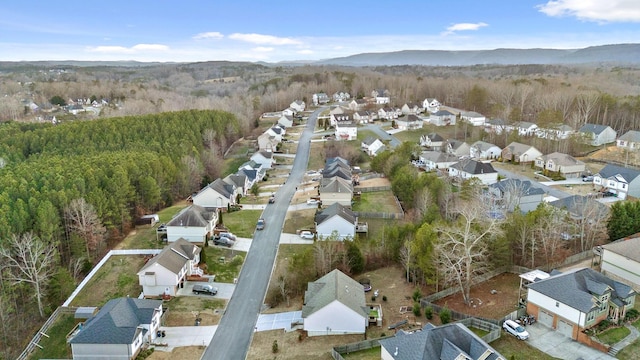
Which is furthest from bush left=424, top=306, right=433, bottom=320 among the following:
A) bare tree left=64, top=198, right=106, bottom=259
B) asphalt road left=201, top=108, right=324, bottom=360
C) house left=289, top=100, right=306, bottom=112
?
house left=289, top=100, right=306, bottom=112

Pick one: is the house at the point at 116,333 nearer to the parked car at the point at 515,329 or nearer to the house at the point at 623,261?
the parked car at the point at 515,329

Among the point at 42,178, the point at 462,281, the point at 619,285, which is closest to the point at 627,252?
the point at 619,285

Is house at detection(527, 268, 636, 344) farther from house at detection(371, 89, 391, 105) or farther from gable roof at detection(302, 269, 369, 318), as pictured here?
house at detection(371, 89, 391, 105)

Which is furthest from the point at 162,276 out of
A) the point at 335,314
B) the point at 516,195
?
the point at 516,195

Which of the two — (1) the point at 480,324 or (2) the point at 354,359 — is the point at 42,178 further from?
(1) the point at 480,324

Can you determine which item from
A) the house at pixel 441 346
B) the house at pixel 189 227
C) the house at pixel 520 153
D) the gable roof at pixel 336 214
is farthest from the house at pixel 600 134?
the house at pixel 441 346

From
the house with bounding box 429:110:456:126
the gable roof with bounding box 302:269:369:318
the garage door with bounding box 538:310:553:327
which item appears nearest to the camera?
the garage door with bounding box 538:310:553:327
